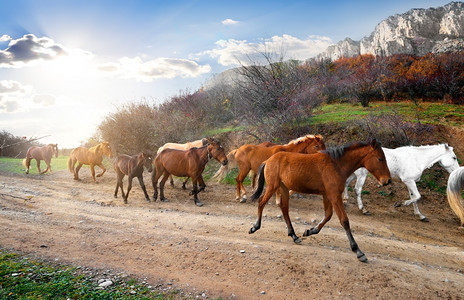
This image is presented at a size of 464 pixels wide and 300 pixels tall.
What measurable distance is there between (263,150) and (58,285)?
711 centimetres

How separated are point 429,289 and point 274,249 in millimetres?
2407

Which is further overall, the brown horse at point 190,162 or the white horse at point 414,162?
the brown horse at point 190,162

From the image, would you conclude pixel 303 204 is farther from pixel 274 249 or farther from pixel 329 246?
pixel 274 249

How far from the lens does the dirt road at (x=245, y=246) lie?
4.24 metres

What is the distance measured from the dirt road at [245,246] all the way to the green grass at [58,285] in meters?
0.29

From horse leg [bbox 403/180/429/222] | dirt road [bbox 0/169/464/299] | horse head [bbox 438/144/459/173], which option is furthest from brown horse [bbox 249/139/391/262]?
horse head [bbox 438/144/459/173]

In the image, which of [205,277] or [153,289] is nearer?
Answer: [153,289]

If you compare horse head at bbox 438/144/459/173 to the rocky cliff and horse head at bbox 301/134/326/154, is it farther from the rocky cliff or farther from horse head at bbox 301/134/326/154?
the rocky cliff

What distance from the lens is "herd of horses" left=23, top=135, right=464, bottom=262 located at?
5.62 metres

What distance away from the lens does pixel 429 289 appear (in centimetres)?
420

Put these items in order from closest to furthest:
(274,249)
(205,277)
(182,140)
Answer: (205,277), (274,249), (182,140)

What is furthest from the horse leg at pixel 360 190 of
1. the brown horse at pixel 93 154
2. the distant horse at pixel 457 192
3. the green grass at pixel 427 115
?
the brown horse at pixel 93 154

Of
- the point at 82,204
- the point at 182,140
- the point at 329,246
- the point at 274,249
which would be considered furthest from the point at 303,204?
the point at 182,140

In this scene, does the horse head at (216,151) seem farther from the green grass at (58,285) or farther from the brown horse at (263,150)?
the green grass at (58,285)
